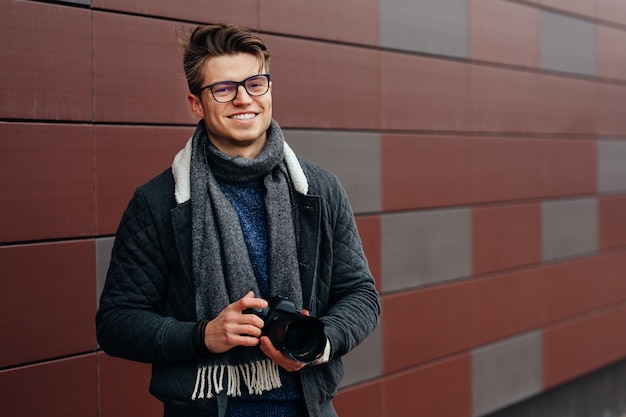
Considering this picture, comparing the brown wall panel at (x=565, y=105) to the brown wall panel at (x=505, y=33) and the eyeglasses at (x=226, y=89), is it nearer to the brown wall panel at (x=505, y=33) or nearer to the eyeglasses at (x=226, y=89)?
the brown wall panel at (x=505, y=33)

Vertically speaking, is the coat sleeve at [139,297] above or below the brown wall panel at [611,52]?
below

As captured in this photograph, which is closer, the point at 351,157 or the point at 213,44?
the point at 213,44

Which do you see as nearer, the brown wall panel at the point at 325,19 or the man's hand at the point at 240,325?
the man's hand at the point at 240,325

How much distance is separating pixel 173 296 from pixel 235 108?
0.50 meters

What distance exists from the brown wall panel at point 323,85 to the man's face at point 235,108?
6.80 feet

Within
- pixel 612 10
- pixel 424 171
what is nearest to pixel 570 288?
pixel 424 171

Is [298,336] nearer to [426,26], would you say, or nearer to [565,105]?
[426,26]

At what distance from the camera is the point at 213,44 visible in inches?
83.9

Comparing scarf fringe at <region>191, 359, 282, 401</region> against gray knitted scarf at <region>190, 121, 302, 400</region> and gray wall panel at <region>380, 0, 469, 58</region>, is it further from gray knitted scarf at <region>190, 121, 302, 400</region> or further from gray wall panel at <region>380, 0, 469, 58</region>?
gray wall panel at <region>380, 0, 469, 58</region>

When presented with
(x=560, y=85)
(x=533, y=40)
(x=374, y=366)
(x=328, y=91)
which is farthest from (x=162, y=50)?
(x=560, y=85)

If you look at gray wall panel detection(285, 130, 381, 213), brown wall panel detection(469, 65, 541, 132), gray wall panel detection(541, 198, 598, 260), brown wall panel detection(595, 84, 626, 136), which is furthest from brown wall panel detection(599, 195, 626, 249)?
gray wall panel detection(285, 130, 381, 213)

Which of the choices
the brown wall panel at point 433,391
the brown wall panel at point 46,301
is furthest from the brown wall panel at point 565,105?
the brown wall panel at point 46,301

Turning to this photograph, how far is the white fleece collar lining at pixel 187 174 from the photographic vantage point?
216 cm

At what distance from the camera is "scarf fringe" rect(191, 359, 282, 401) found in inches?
82.9
